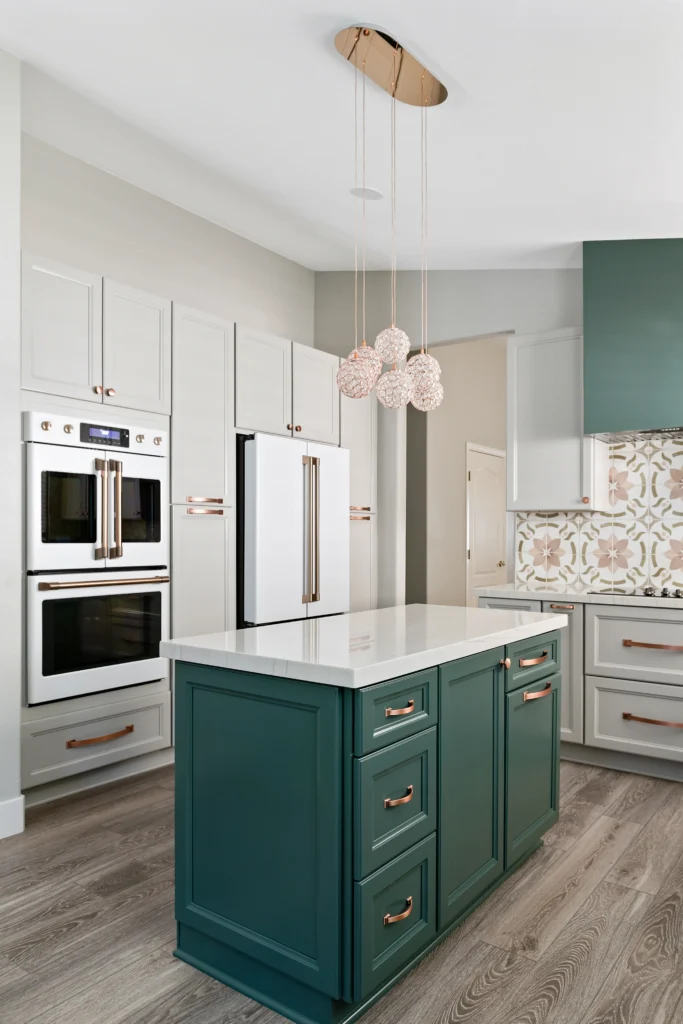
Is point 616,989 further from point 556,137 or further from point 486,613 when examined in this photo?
point 556,137

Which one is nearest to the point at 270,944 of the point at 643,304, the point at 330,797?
the point at 330,797

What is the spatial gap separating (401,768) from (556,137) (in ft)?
8.02

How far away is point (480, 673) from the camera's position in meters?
2.27

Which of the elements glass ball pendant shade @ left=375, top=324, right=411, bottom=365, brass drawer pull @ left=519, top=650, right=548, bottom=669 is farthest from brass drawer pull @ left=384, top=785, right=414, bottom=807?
glass ball pendant shade @ left=375, top=324, right=411, bottom=365

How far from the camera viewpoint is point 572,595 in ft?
12.6

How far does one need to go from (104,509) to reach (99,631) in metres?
0.54

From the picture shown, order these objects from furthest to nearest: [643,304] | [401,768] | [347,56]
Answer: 1. [643,304]
2. [347,56]
3. [401,768]

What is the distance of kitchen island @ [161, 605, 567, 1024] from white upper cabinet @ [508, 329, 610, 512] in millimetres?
2054

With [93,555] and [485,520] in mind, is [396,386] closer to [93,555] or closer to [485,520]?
[93,555]

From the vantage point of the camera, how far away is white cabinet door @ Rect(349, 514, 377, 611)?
4.82 meters

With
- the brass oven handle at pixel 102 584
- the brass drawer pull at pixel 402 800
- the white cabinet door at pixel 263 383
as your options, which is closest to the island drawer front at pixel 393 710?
the brass drawer pull at pixel 402 800

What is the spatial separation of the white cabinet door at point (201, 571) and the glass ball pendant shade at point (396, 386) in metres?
1.47

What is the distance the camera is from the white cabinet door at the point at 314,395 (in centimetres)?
438

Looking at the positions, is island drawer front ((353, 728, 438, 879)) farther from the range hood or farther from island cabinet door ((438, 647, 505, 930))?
the range hood
